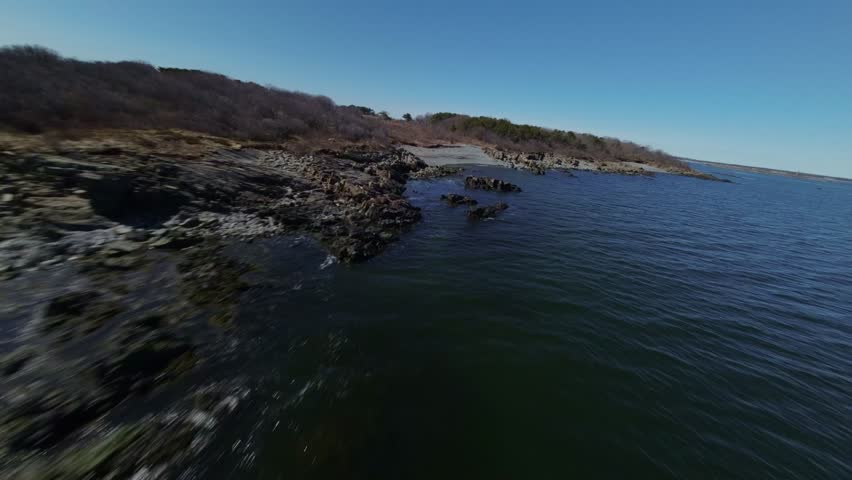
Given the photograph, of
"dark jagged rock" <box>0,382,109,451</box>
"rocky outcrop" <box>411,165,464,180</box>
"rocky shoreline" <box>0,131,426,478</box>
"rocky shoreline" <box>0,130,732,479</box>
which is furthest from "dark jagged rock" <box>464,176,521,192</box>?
"dark jagged rock" <box>0,382,109,451</box>

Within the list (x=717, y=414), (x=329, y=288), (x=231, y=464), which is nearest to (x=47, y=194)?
(x=329, y=288)

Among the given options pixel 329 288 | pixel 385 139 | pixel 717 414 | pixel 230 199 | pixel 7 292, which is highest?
pixel 385 139

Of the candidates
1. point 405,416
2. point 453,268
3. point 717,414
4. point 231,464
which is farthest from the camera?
point 453,268

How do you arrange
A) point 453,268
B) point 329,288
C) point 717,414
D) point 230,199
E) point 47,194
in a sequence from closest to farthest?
point 717,414
point 329,288
point 47,194
point 453,268
point 230,199

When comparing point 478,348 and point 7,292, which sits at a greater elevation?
point 7,292

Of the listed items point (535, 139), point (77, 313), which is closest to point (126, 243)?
point (77, 313)

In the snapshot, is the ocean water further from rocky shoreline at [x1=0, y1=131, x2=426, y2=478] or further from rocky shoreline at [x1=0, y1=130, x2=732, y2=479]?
rocky shoreline at [x1=0, y1=131, x2=426, y2=478]

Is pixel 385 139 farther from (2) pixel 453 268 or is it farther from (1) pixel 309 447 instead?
(1) pixel 309 447

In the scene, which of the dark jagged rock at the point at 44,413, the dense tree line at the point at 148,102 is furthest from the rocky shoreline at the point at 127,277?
the dense tree line at the point at 148,102
